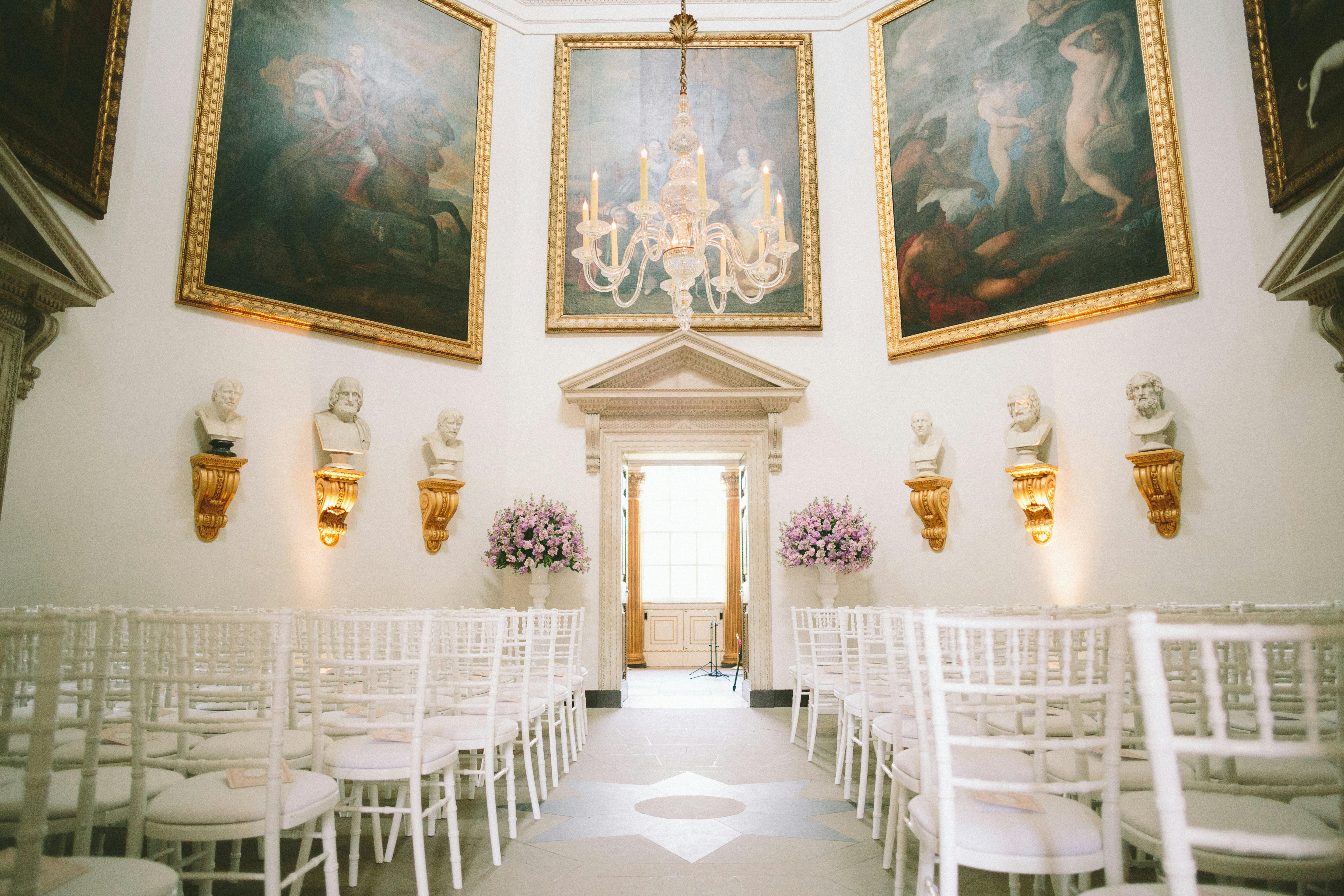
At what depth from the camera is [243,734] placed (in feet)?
9.74

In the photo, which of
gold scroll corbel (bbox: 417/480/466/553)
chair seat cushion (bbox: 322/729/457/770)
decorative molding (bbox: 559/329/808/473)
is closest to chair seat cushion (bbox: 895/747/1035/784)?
chair seat cushion (bbox: 322/729/457/770)

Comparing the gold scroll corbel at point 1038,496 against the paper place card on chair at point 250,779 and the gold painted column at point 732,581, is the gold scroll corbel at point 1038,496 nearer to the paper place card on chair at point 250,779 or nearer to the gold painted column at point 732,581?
the gold painted column at point 732,581

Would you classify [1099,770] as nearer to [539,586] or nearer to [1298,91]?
[1298,91]

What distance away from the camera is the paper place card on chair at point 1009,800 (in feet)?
6.28

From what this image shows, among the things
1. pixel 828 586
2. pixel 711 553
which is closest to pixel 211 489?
pixel 828 586

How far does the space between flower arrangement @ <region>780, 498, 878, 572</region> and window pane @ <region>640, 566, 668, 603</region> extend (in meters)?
4.68

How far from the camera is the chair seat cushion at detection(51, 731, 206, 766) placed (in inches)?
94.1

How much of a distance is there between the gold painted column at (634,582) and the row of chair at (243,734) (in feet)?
22.6

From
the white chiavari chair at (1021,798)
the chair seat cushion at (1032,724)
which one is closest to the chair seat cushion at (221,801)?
the white chiavari chair at (1021,798)

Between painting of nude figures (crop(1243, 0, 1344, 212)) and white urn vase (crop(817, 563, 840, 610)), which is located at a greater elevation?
painting of nude figures (crop(1243, 0, 1344, 212))

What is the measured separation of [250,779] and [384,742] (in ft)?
1.96

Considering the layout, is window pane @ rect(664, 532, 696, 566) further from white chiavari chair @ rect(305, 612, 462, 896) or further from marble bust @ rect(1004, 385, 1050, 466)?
white chiavari chair @ rect(305, 612, 462, 896)

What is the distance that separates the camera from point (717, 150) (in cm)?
820

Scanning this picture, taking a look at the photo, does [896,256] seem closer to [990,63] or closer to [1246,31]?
[990,63]
